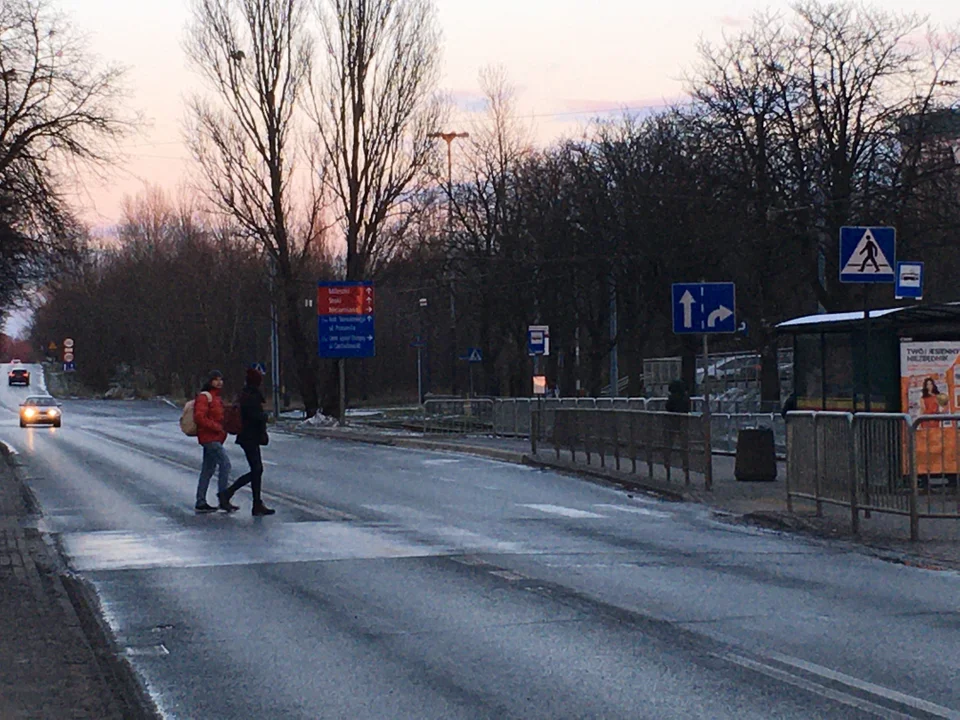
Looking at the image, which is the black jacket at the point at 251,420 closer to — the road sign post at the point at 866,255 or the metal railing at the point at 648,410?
the metal railing at the point at 648,410

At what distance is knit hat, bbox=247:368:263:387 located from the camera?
18047 millimetres

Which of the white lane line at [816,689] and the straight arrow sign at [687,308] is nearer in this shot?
the white lane line at [816,689]


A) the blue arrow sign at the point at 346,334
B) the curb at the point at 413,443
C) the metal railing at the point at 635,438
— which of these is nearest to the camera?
the metal railing at the point at 635,438

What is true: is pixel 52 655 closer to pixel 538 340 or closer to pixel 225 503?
pixel 225 503

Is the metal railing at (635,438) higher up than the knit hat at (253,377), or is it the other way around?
the knit hat at (253,377)

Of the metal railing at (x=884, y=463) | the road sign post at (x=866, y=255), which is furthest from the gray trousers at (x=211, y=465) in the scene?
the road sign post at (x=866, y=255)

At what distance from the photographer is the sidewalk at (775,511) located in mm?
13961

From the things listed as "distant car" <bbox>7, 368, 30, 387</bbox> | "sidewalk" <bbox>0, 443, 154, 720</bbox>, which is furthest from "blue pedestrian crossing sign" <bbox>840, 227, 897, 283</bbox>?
"distant car" <bbox>7, 368, 30, 387</bbox>

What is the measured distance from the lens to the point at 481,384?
88.4 metres

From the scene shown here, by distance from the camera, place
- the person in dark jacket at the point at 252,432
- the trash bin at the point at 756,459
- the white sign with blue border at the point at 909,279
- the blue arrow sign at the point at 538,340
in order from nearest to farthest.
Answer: the person in dark jacket at the point at 252,432 < the trash bin at the point at 756,459 < the white sign with blue border at the point at 909,279 < the blue arrow sign at the point at 538,340

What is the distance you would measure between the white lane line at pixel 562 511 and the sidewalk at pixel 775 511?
63.9 inches

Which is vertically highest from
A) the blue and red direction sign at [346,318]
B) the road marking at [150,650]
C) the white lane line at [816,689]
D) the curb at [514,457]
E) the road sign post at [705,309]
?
the blue and red direction sign at [346,318]

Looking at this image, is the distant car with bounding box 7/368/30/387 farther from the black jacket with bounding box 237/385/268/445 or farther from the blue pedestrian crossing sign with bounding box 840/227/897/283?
the blue pedestrian crossing sign with bounding box 840/227/897/283

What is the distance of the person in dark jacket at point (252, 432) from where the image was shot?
1825cm
